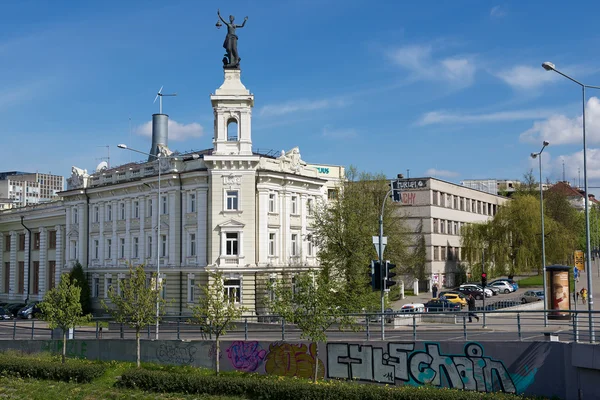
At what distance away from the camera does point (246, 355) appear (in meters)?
30.0

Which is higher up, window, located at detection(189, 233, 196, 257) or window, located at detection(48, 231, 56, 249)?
window, located at detection(48, 231, 56, 249)

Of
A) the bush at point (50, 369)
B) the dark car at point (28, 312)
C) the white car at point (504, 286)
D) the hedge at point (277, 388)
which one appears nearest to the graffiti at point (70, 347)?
the bush at point (50, 369)

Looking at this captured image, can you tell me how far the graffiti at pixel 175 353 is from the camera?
103ft

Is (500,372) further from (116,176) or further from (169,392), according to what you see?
(116,176)

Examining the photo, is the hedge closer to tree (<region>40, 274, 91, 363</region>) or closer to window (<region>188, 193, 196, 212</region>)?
tree (<region>40, 274, 91, 363</region>)

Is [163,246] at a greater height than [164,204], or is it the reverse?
[164,204]

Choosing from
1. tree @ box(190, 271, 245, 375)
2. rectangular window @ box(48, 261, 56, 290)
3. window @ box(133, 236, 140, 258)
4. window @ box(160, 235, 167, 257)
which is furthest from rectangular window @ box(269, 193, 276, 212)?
rectangular window @ box(48, 261, 56, 290)

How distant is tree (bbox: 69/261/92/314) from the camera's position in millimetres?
62031

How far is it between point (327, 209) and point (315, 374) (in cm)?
3083

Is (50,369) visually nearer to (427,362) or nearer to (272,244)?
(427,362)

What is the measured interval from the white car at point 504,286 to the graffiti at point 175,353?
158 feet

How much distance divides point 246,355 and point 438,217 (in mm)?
54784

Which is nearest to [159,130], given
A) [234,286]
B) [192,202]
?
[192,202]

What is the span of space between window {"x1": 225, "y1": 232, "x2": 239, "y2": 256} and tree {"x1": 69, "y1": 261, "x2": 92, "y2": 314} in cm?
1833
